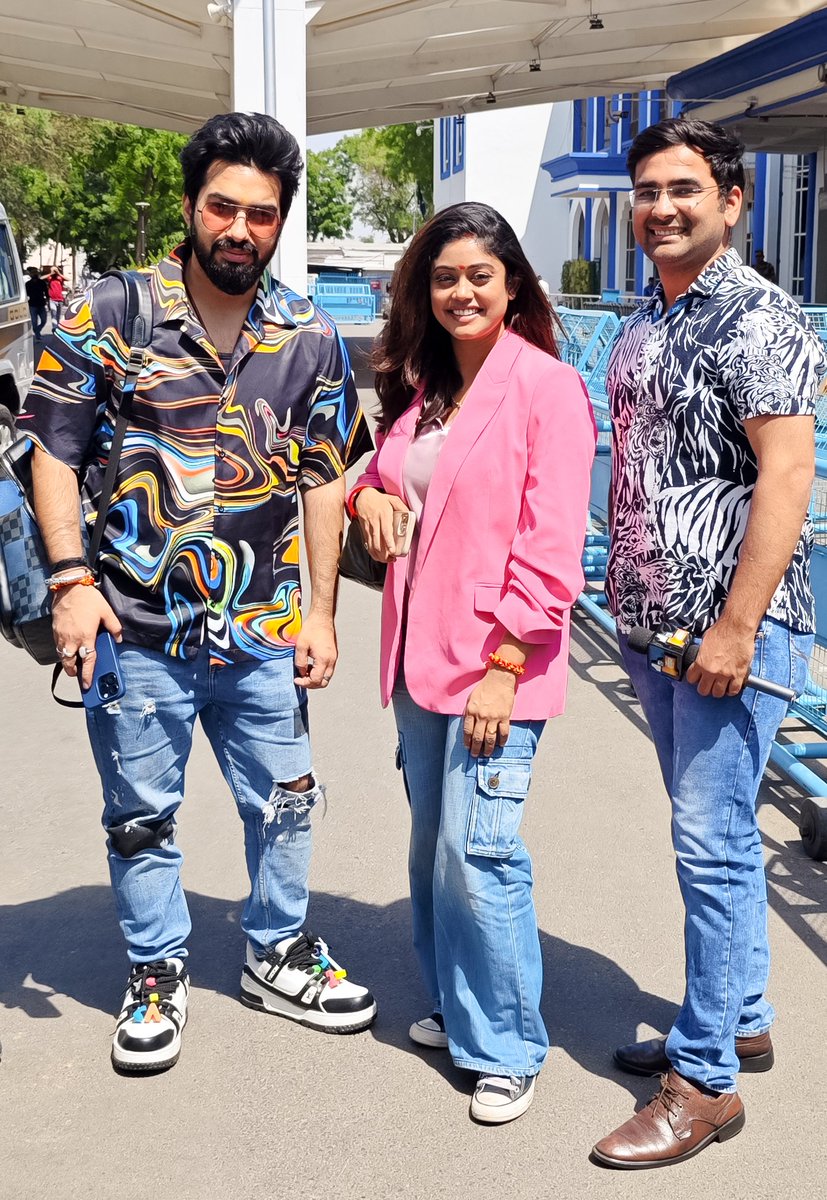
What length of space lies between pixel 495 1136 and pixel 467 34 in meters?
16.2

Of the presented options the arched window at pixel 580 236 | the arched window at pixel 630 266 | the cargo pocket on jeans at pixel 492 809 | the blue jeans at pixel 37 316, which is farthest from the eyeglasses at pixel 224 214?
the arched window at pixel 580 236

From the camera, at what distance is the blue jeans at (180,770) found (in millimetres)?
3141

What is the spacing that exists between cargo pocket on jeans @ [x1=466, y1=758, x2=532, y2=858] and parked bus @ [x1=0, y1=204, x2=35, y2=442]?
402 inches

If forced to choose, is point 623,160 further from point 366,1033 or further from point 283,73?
point 366,1033

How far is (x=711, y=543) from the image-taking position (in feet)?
9.02

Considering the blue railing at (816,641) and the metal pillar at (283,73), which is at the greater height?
the metal pillar at (283,73)

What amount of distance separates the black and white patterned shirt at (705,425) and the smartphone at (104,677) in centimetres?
118

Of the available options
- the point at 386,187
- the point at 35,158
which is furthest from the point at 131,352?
the point at 386,187

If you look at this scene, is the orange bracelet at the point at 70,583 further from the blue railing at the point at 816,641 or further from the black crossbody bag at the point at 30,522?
the blue railing at the point at 816,641

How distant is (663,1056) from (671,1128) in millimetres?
334

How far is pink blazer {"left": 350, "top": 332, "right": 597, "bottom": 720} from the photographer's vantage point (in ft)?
9.09

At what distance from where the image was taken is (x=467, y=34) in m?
16.9

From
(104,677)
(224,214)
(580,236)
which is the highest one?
(580,236)

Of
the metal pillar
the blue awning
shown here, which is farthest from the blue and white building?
the metal pillar
